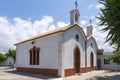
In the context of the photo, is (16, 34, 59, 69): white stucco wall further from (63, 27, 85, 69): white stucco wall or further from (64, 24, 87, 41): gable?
(64, 24, 87, 41): gable

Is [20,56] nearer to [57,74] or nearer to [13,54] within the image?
[57,74]

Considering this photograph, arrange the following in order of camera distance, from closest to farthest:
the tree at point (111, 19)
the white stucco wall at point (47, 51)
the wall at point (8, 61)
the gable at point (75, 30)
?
the tree at point (111, 19) < the white stucco wall at point (47, 51) < the gable at point (75, 30) < the wall at point (8, 61)

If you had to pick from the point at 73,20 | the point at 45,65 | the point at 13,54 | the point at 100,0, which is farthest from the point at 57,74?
the point at 13,54

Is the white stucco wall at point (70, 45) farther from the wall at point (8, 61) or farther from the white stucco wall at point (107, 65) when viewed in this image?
the wall at point (8, 61)

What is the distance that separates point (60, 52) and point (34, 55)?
263 inches

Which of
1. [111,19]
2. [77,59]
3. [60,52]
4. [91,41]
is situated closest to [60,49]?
[60,52]

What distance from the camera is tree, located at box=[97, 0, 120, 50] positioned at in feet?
42.9

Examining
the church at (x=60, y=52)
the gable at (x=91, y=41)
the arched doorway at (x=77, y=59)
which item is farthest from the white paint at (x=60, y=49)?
the gable at (x=91, y=41)

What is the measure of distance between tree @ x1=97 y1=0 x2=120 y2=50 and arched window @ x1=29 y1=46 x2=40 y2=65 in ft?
43.9

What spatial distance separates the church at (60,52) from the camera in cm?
2206

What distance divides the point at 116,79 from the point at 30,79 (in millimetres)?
9104

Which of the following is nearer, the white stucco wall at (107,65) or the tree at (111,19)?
the tree at (111,19)

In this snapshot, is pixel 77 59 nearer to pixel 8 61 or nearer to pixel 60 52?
pixel 60 52

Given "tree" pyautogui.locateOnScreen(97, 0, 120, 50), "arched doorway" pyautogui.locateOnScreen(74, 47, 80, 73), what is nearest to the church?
"arched doorway" pyautogui.locateOnScreen(74, 47, 80, 73)
